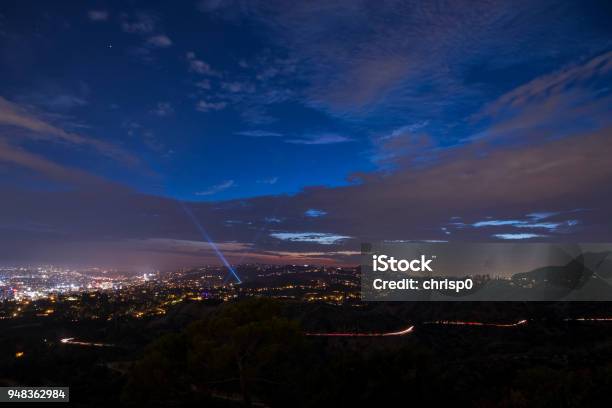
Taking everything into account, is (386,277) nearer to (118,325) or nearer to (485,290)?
(485,290)

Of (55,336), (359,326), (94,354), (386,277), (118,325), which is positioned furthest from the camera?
(118,325)

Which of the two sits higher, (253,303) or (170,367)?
(253,303)

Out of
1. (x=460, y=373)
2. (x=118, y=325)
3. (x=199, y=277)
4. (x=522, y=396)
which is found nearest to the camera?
(x=522, y=396)

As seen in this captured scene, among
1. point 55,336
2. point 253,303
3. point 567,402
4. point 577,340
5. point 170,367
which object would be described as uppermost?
point 253,303

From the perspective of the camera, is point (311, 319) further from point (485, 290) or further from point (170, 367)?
point (170, 367)

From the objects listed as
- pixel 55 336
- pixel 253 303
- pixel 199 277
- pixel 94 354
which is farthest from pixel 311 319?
pixel 199 277

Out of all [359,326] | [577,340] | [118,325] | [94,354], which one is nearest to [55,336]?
[118,325]

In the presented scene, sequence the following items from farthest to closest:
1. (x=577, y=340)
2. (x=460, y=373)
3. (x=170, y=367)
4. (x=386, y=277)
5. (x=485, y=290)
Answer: (x=485, y=290), (x=577, y=340), (x=386, y=277), (x=460, y=373), (x=170, y=367)

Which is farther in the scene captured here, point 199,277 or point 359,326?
point 199,277

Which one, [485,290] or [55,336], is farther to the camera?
[485,290]
